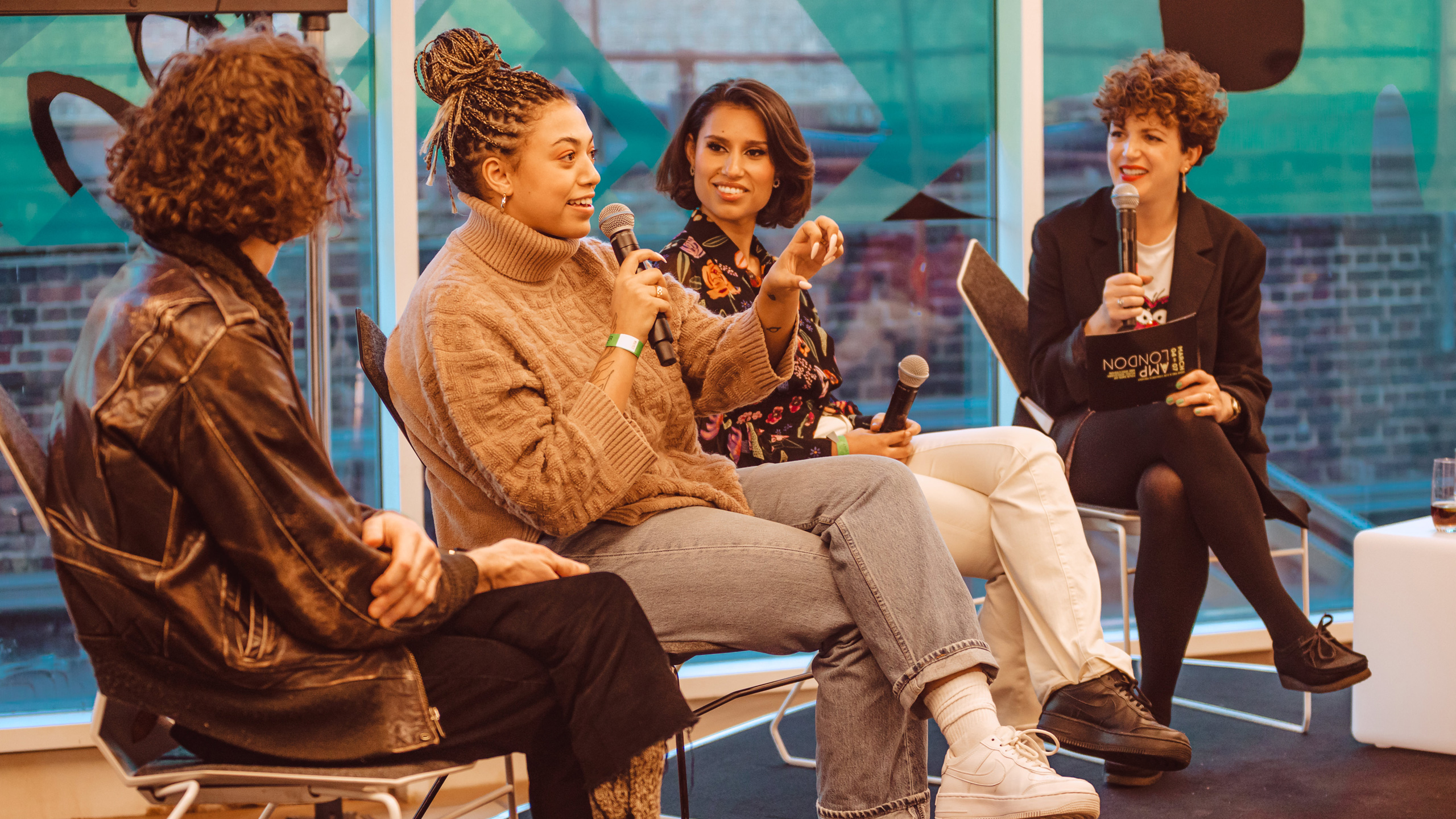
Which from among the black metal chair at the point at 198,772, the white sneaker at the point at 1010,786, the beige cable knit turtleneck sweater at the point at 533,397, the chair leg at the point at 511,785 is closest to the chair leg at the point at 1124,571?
the white sneaker at the point at 1010,786

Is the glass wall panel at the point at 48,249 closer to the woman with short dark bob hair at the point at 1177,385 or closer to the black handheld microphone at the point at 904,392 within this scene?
the black handheld microphone at the point at 904,392

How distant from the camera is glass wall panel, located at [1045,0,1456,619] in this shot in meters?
3.42

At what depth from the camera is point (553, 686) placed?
1254mm

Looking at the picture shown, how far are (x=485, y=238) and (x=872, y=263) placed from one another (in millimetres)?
1769

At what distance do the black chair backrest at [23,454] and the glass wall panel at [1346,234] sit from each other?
8.81 ft

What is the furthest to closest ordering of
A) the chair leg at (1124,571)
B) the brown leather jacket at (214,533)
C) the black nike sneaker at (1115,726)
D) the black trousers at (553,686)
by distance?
the chair leg at (1124,571) → the black nike sneaker at (1115,726) → the black trousers at (553,686) → the brown leather jacket at (214,533)

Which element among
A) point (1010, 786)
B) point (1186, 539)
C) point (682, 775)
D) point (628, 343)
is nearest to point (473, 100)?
point (628, 343)

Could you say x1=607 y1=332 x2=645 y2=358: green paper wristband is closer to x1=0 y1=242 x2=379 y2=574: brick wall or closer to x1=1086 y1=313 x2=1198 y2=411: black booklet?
x1=1086 y1=313 x2=1198 y2=411: black booklet

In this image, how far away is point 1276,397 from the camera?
141 inches

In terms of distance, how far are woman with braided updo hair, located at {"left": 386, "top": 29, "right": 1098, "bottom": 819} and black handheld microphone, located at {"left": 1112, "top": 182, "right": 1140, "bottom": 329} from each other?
2.82 ft

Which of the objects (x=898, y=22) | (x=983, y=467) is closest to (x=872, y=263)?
(x=898, y=22)

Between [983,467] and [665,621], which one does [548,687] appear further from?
[983,467]

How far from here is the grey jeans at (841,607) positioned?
1.59m

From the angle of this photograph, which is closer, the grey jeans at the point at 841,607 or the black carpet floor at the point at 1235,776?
the grey jeans at the point at 841,607
